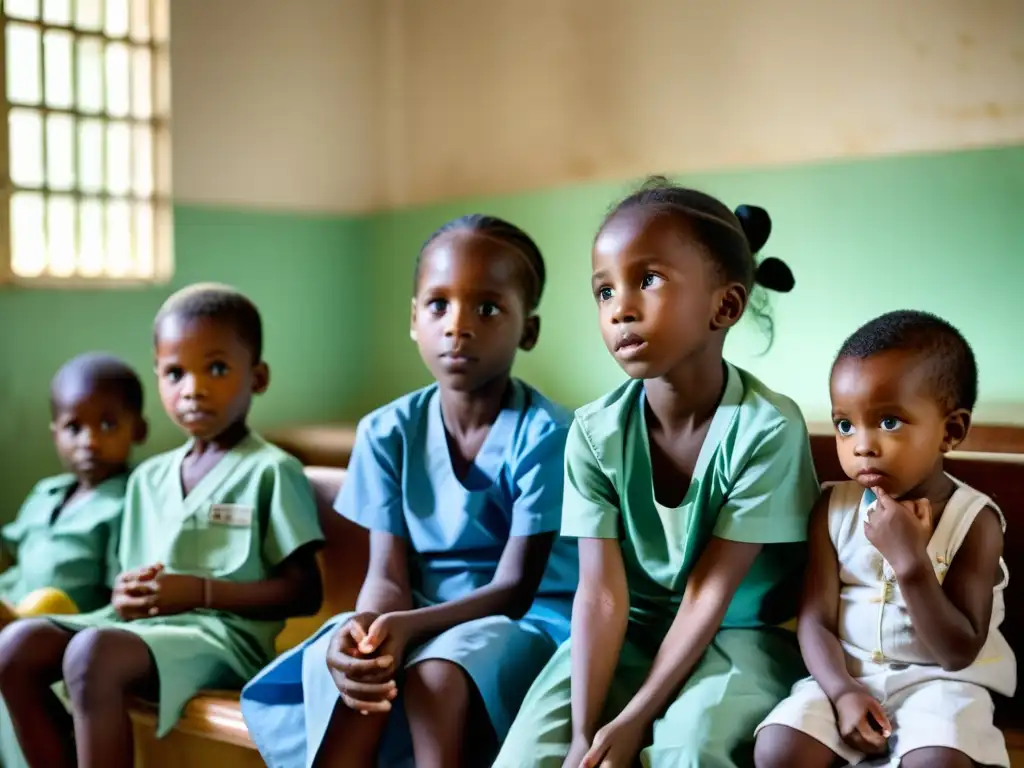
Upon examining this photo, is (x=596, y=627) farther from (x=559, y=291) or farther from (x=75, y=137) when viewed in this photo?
(x=75, y=137)

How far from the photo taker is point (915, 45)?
8.57 feet

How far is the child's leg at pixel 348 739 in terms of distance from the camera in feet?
5.49

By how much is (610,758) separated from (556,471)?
21.3 inches

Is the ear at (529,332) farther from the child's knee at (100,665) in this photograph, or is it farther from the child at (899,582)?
the child's knee at (100,665)

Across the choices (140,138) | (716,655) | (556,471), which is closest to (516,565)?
(556,471)

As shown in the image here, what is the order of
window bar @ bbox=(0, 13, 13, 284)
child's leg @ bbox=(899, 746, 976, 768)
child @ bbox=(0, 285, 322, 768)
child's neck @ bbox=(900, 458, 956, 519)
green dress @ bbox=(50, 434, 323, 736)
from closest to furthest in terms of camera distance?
child's leg @ bbox=(899, 746, 976, 768) → child's neck @ bbox=(900, 458, 956, 519) → child @ bbox=(0, 285, 322, 768) → green dress @ bbox=(50, 434, 323, 736) → window bar @ bbox=(0, 13, 13, 284)

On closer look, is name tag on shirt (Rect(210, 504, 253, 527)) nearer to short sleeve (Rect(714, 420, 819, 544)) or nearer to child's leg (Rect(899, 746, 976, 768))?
short sleeve (Rect(714, 420, 819, 544))

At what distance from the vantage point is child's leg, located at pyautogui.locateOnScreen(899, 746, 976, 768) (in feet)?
4.45

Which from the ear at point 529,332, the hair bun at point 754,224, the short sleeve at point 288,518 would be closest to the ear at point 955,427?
the hair bun at point 754,224

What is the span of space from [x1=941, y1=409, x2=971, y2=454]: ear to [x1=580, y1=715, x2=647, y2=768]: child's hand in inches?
21.3

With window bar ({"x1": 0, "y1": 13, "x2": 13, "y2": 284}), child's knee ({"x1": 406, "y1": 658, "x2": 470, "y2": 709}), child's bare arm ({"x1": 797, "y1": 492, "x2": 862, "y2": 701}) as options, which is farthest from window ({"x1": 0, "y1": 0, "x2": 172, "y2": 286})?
child's bare arm ({"x1": 797, "y1": 492, "x2": 862, "y2": 701})

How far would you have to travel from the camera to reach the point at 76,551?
7.75ft

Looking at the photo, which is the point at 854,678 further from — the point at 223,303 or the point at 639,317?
the point at 223,303

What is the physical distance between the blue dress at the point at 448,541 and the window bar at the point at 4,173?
1.18m
